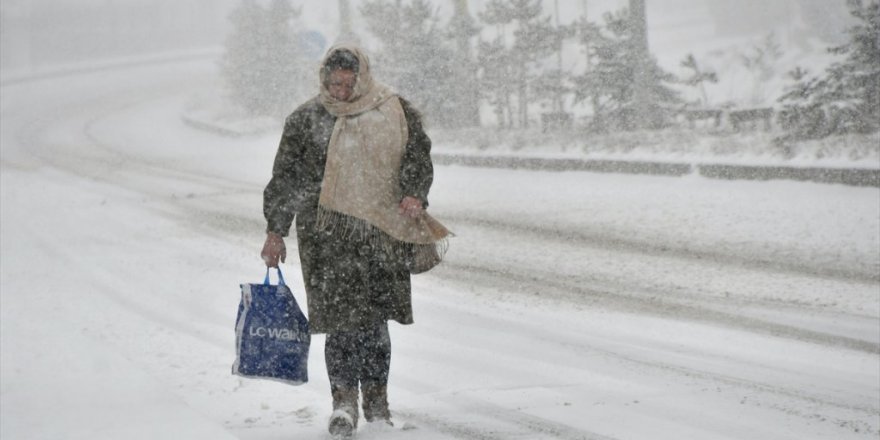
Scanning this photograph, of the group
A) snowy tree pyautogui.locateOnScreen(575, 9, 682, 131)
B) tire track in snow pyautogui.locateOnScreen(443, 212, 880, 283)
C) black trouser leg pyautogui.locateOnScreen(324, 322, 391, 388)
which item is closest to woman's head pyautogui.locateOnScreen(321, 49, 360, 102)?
black trouser leg pyautogui.locateOnScreen(324, 322, 391, 388)

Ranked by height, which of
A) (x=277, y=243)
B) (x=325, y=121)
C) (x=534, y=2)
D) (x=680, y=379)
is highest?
(x=534, y=2)

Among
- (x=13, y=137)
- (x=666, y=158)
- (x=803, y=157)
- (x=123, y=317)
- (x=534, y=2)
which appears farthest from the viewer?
(x=13, y=137)

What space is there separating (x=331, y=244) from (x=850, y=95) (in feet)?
36.3

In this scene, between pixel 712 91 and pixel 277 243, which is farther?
pixel 712 91

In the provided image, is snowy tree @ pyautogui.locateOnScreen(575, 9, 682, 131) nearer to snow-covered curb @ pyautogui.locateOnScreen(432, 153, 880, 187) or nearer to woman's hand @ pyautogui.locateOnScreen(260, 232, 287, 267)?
snow-covered curb @ pyautogui.locateOnScreen(432, 153, 880, 187)

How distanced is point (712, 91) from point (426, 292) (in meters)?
21.6

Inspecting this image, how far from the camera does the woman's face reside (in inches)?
182

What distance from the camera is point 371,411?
4.98m

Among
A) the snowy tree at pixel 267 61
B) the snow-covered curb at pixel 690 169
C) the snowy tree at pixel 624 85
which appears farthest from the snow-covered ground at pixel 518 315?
the snowy tree at pixel 267 61

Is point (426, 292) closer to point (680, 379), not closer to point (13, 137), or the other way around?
point (680, 379)

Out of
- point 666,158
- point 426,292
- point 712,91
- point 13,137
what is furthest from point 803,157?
point 13,137

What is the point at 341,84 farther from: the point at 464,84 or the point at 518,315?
the point at 464,84

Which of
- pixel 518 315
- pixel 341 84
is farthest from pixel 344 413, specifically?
pixel 518 315

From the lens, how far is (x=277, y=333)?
4957 millimetres
